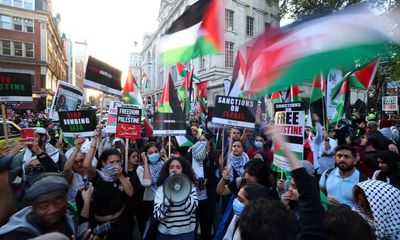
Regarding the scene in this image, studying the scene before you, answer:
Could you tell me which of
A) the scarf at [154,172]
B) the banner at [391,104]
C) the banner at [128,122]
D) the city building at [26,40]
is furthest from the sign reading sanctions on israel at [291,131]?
the city building at [26,40]

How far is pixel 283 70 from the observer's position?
254cm

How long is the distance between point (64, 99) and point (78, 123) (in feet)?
5.12

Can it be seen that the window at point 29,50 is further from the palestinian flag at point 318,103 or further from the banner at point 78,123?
the palestinian flag at point 318,103

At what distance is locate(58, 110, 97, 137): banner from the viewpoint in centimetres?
540

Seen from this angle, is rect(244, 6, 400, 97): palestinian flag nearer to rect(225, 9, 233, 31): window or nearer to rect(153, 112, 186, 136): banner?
rect(153, 112, 186, 136): banner

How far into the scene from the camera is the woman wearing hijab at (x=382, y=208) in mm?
2352

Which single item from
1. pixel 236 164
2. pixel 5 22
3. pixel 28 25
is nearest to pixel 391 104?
pixel 236 164

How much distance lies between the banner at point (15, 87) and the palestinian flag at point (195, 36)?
9.53ft

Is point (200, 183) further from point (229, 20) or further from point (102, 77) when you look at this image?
point (229, 20)

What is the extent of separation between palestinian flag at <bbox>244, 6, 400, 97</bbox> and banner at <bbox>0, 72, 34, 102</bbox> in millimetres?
4895

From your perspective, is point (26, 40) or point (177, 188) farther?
point (26, 40)

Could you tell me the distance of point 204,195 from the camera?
201 inches

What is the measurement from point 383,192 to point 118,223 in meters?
3.02

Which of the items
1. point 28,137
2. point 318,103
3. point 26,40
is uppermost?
point 26,40
